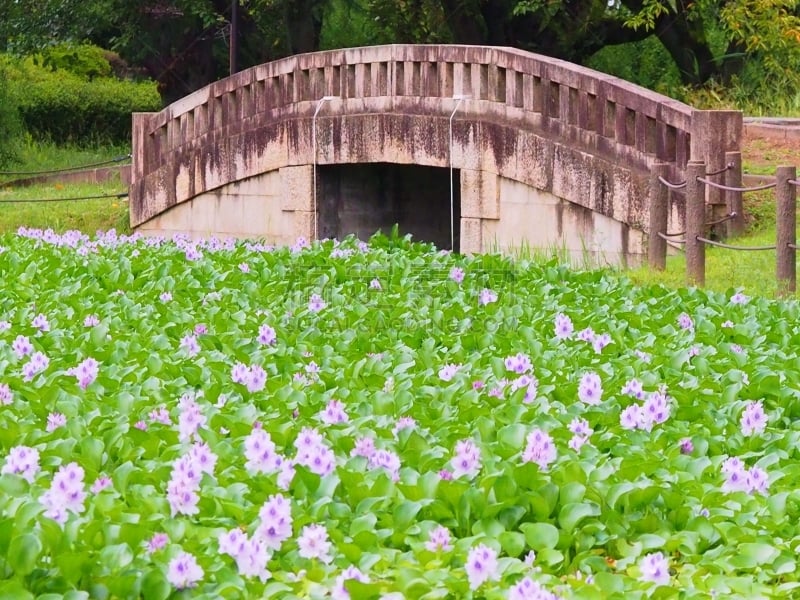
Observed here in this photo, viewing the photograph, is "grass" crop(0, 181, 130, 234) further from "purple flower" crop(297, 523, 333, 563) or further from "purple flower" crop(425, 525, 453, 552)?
"purple flower" crop(297, 523, 333, 563)

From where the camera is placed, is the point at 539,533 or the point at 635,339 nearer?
the point at 539,533

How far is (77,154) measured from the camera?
1118 inches

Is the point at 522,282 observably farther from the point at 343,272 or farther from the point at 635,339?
the point at 635,339

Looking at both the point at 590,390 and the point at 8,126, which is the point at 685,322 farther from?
the point at 8,126

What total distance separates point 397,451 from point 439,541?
0.85m

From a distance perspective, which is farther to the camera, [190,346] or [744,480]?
[190,346]

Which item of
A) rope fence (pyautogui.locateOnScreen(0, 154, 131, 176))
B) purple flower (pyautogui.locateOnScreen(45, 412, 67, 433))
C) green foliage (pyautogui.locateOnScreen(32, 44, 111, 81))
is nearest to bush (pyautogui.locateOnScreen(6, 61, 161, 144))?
green foliage (pyautogui.locateOnScreen(32, 44, 111, 81))

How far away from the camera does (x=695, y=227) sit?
1095cm

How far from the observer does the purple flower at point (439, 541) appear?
153 inches

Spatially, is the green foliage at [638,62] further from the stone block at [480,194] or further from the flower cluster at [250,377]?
the flower cluster at [250,377]

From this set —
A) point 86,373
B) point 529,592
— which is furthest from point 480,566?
point 86,373

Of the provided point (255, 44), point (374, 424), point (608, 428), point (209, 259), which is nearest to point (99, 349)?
point (374, 424)

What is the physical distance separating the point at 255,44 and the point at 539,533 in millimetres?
24145

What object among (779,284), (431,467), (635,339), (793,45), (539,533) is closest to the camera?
(539,533)
